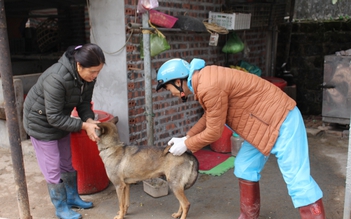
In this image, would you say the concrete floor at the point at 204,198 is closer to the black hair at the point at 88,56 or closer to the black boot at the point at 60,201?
the black boot at the point at 60,201

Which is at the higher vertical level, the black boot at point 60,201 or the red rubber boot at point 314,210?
the red rubber boot at point 314,210

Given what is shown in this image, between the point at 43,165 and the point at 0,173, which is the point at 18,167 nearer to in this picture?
the point at 43,165

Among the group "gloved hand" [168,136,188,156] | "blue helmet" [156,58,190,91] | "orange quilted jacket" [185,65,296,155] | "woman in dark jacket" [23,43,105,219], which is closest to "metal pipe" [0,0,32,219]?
"woman in dark jacket" [23,43,105,219]

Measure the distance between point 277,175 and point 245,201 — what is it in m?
1.58

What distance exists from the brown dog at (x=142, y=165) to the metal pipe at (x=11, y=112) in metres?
0.83

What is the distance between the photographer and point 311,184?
3166 mm

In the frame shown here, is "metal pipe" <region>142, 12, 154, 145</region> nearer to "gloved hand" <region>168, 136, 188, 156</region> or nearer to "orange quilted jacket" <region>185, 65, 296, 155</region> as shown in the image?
"gloved hand" <region>168, 136, 188, 156</region>

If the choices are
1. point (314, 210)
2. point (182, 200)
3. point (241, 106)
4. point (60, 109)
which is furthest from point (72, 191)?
point (314, 210)

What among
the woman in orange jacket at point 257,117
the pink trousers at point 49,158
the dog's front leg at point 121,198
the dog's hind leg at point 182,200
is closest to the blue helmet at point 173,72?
the woman in orange jacket at point 257,117

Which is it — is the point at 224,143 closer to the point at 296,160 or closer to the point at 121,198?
the point at 121,198

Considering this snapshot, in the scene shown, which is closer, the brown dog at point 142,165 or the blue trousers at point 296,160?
the blue trousers at point 296,160

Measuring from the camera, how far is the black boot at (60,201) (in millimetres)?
3697

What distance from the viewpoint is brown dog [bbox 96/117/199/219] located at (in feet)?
11.8

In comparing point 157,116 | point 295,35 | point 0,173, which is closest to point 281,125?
point 157,116
